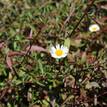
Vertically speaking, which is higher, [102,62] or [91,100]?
[102,62]

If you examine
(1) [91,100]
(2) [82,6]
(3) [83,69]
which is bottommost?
(1) [91,100]

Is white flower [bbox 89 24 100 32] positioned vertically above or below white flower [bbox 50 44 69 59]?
above

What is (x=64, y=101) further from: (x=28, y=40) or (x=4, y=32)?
(x=4, y=32)

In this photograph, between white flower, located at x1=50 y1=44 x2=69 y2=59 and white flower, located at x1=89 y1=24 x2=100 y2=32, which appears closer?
white flower, located at x1=50 y1=44 x2=69 y2=59

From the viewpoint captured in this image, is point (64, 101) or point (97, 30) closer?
point (64, 101)

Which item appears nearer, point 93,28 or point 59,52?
point 59,52

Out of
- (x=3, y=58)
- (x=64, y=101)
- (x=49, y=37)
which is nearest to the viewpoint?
(x=64, y=101)

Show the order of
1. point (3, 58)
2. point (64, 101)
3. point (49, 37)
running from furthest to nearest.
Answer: point (49, 37), point (3, 58), point (64, 101)

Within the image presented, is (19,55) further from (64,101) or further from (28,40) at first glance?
(64,101)

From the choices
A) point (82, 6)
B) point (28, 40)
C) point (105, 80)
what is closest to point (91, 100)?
point (105, 80)

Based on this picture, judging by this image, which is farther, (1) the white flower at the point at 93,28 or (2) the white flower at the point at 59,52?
(1) the white flower at the point at 93,28

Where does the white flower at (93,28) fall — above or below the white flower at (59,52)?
above
